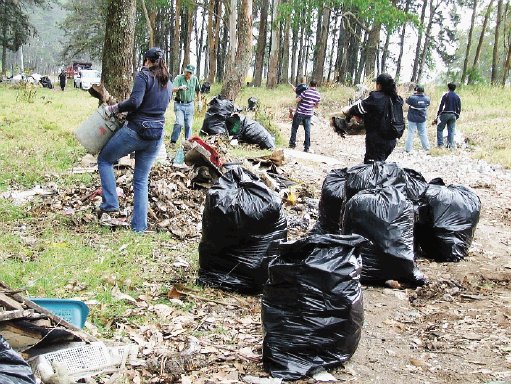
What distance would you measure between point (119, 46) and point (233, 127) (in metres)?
3.47

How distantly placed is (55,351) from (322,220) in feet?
11.6

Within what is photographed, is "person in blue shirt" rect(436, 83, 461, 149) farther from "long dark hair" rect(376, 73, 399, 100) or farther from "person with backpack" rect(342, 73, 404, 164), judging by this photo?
"long dark hair" rect(376, 73, 399, 100)

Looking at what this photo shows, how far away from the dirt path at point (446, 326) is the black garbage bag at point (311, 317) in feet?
0.67

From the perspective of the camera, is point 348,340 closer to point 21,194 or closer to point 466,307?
point 466,307

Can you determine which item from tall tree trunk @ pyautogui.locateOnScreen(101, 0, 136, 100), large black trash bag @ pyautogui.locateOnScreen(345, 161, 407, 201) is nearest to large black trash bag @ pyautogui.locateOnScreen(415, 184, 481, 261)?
large black trash bag @ pyautogui.locateOnScreen(345, 161, 407, 201)

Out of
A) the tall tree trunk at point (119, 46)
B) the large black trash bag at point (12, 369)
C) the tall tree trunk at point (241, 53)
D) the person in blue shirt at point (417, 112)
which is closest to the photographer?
the large black trash bag at point (12, 369)

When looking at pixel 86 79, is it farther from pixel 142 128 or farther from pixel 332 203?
pixel 332 203

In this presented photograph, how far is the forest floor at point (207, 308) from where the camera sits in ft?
10.5

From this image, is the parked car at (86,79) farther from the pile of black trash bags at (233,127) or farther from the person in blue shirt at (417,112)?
the person in blue shirt at (417,112)

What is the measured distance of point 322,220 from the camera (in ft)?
19.3

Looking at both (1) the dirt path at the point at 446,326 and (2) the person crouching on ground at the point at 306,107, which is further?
(2) the person crouching on ground at the point at 306,107

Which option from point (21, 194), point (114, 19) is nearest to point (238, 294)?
point (21, 194)

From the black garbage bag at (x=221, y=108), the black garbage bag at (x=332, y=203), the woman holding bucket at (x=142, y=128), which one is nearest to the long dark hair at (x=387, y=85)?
the black garbage bag at (x=332, y=203)

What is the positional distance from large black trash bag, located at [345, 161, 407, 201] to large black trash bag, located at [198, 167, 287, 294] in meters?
1.24
